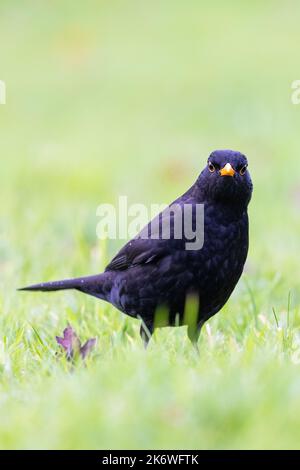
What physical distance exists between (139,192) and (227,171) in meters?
4.30

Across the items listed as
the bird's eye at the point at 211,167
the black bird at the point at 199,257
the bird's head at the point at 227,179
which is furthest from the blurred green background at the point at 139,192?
the bird's eye at the point at 211,167

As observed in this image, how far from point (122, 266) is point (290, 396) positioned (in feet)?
5.41

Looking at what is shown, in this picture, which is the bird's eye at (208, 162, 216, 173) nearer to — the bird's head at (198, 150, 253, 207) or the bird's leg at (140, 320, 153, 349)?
the bird's head at (198, 150, 253, 207)

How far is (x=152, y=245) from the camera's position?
4012 millimetres

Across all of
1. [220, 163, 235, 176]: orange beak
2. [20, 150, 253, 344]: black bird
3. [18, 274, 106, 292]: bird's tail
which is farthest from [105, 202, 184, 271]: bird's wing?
[220, 163, 235, 176]: orange beak

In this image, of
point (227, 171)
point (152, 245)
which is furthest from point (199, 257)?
point (227, 171)

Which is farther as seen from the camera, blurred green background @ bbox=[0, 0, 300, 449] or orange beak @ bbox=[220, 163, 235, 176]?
orange beak @ bbox=[220, 163, 235, 176]

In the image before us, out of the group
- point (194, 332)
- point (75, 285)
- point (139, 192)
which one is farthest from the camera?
point (139, 192)

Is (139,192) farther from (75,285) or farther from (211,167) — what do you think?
(211,167)

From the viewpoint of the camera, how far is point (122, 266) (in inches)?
169

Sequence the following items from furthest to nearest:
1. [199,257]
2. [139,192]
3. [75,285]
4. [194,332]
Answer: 1. [139,192]
2. [75,285]
3. [194,332]
4. [199,257]

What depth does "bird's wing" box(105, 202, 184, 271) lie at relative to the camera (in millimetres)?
3932

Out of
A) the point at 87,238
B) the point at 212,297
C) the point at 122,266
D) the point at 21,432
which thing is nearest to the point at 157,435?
the point at 21,432

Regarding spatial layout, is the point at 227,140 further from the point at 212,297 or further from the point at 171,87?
the point at 212,297
